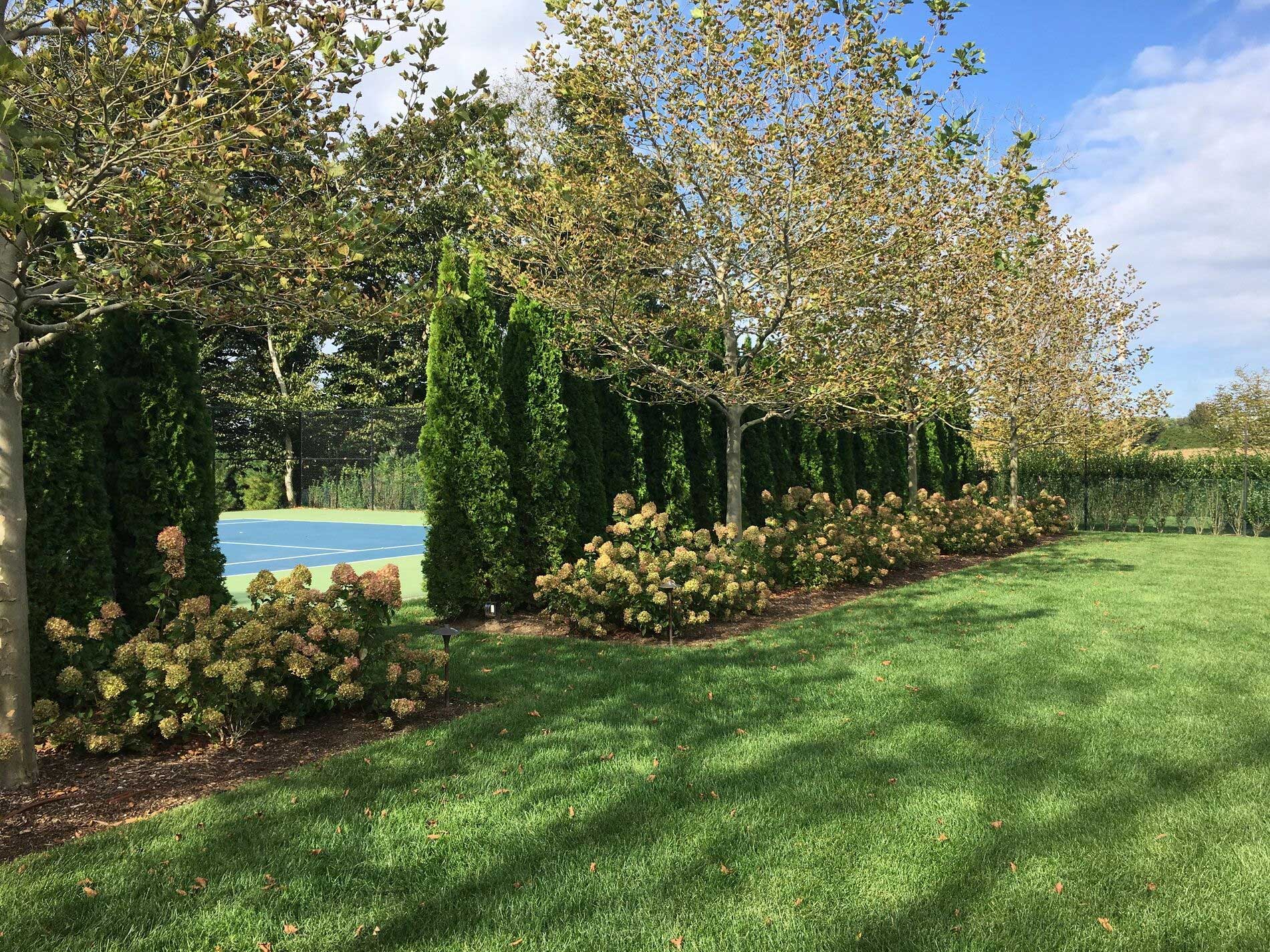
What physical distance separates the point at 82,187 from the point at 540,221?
6266 mm

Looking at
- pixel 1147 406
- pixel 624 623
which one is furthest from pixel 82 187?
pixel 1147 406

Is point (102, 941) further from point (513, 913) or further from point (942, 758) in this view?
point (942, 758)

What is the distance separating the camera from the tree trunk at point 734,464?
1060 cm

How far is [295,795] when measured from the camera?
13.3ft

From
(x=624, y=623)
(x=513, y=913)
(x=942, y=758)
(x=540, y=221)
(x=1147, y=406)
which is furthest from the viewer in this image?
(x=1147, y=406)

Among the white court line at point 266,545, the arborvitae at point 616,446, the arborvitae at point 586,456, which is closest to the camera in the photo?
the arborvitae at point 586,456

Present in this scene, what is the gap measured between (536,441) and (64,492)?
5.00 metres

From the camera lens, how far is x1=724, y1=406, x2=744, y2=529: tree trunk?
1060 centimetres

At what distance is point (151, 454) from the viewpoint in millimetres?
5777

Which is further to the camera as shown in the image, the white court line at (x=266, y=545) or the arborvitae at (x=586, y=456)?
the white court line at (x=266, y=545)

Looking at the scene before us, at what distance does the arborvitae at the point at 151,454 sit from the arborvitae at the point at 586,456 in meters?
4.65

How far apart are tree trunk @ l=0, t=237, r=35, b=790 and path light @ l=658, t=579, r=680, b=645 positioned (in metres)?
4.96

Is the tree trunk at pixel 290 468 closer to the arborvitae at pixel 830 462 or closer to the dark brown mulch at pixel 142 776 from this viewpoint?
the arborvitae at pixel 830 462

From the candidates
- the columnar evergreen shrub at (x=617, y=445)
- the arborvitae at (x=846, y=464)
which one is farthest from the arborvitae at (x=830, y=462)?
the columnar evergreen shrub at (x=617, y=445)
